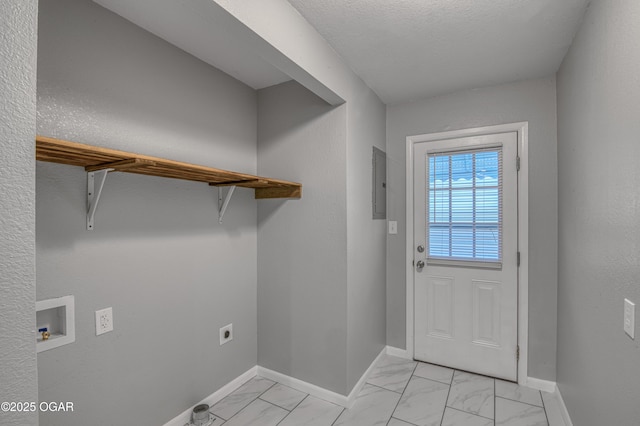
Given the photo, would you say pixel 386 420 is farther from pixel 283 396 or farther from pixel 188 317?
pixel 188 317

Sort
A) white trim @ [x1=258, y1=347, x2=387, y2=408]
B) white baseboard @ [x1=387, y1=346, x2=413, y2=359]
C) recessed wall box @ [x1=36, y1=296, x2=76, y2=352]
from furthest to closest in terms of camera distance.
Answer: white baseboard @ [x1=387, y1=346, x2=413, y2=359] → white trim @ [x1=258, y1=347, x2=387, y2=408] → recessed wall box @ [x1=36, y1=296, x2=76, y2=352]

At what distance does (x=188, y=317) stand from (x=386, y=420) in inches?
56.8

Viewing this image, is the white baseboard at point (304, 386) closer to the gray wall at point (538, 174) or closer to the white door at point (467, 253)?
the white door at point (467, 253)

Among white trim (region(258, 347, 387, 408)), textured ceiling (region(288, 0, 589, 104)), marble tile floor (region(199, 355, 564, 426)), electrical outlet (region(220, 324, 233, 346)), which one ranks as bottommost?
marble tile floor (region(199, 355, 564, 426))

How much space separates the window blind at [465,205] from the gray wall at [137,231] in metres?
1.64

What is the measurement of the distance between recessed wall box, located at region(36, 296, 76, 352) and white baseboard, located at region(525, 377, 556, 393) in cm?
297

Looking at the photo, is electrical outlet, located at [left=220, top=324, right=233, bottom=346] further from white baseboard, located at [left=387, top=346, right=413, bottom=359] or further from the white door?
the white door

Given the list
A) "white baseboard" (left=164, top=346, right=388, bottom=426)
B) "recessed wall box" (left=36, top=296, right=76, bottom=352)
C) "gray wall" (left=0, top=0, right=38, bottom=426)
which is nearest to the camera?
"gray wall" (left=0, top=0, right=38, bottom=426)

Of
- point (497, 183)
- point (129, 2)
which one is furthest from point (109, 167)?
point (497, 183)


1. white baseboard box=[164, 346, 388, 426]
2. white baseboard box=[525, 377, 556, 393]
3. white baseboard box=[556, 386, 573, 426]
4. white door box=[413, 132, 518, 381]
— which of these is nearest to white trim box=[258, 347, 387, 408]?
white baseboard box=[164, 346, 388, 426]

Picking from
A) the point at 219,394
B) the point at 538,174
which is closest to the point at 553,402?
the point at 538,174

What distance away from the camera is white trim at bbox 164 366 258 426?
1.86 metres

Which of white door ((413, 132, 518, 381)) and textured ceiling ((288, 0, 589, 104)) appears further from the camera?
white door ((413, 132, 518, 381))

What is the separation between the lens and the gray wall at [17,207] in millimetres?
596
